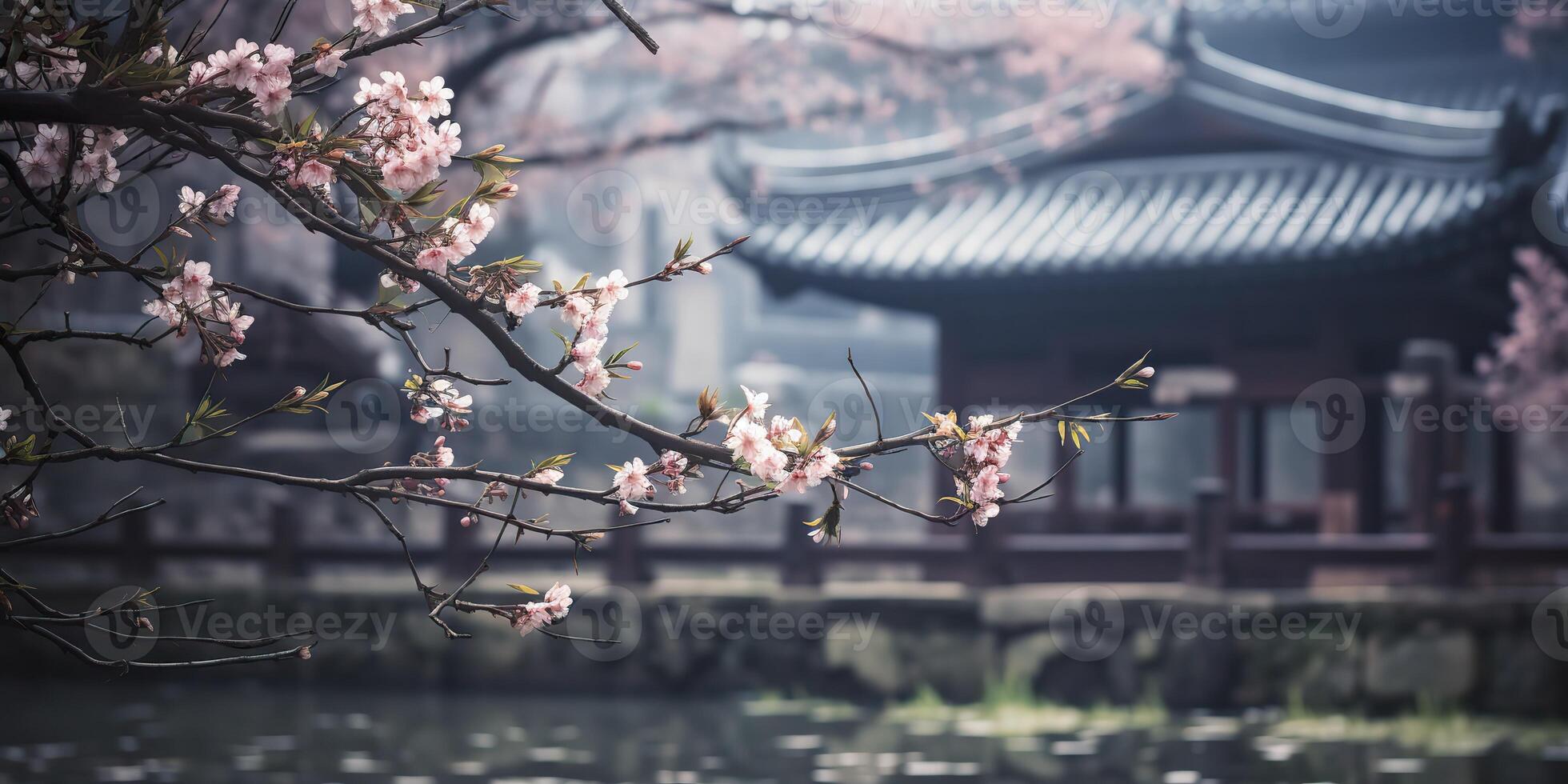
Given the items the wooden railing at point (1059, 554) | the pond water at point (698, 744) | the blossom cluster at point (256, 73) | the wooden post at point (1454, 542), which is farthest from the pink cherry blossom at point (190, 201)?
the wooden post at point (1454, 542)

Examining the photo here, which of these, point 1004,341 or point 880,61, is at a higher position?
point 880,61

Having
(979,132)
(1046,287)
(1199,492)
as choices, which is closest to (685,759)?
(1199,492)

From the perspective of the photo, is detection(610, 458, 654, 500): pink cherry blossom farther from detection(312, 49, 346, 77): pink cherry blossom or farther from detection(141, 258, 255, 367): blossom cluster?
detection(312, 49, 346, 77): pink cherry blossom

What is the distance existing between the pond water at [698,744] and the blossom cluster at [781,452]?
482 cm

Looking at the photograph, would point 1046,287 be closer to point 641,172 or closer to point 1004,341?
point 1004,341

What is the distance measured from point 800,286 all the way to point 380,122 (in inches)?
388

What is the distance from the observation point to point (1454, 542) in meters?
9.52

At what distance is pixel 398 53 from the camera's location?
16859mm

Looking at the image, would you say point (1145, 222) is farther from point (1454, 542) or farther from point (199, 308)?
point (199, 308)

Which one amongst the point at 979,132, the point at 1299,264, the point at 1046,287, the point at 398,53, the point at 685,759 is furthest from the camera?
the point at 398,53

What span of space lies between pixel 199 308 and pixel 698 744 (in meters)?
6.00

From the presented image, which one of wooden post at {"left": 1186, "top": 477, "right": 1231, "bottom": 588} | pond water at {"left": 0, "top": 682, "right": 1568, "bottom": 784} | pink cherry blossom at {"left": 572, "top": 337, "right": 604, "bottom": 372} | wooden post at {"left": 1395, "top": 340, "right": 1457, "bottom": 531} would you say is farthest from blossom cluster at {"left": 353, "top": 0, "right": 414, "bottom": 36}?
wooden post at {"left": 1395, "top": 340, "right": 1457, "bottom": 531}

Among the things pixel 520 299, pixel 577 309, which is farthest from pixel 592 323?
pixel 520 299

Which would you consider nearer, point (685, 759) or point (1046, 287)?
point (685, 759)
